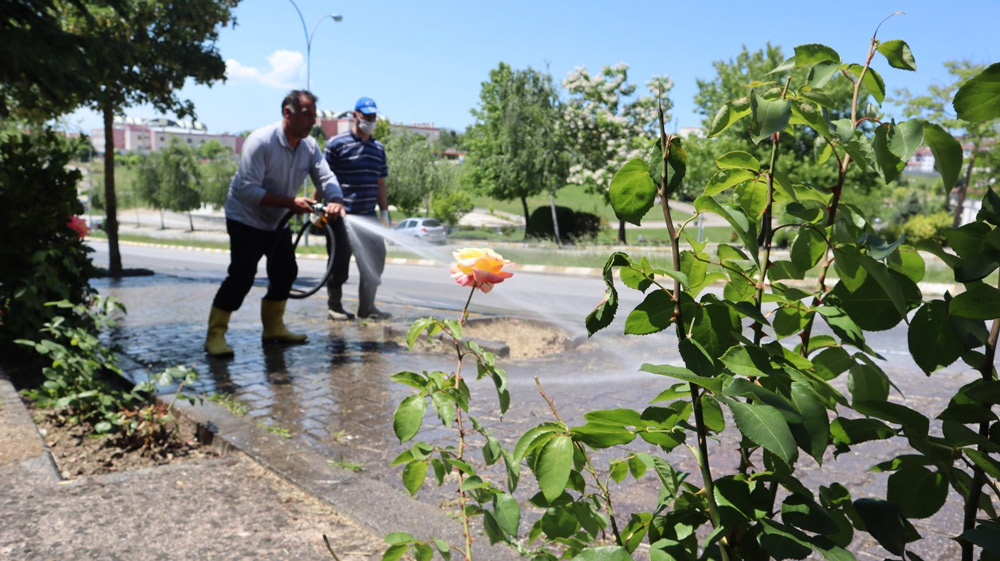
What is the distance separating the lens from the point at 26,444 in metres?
3.34

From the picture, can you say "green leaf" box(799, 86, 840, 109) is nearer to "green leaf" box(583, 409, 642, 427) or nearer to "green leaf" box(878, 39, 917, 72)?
"green leaf" box(878, 39, 917, 72)

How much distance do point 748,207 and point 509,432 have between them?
2.98 meters

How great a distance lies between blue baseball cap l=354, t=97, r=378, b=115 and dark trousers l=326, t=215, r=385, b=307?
3.36 ft

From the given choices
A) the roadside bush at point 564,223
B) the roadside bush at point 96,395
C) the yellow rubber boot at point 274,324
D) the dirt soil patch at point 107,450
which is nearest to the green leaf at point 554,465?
the dirt soil patch at point 107,450

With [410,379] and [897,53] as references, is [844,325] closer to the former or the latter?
[897,53]

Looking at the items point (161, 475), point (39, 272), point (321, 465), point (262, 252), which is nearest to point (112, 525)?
point (161, 475)

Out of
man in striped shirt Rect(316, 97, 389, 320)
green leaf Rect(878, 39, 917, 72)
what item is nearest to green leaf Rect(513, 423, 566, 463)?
green leaf Rect(878, 39, 917, 72)

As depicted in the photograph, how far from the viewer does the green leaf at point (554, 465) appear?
0.98m

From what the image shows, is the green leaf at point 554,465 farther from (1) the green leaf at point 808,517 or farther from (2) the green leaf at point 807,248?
Answer: (2) the green leaf at point 807,248

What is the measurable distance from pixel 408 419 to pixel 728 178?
2.13 feet

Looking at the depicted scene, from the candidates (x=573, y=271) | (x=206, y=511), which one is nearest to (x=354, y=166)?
(x=206, y=511)

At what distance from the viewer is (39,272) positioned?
16.2ft

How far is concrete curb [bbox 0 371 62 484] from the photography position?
Answer: 119 inches

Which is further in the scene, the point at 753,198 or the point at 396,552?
the point at 396,552
